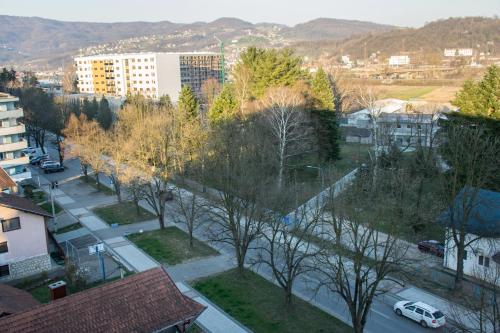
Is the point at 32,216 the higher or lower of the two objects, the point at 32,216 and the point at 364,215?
the lower

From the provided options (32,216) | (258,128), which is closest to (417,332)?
(32,216)

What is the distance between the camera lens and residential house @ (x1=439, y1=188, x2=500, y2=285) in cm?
2364

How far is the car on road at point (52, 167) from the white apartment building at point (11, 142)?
Result: 6.70 meters

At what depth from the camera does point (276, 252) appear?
28141mm

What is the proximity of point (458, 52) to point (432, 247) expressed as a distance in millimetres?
114252

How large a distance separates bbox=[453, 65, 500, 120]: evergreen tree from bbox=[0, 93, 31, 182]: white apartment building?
3988cm

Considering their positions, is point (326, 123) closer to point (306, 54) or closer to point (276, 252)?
point (276, 252)

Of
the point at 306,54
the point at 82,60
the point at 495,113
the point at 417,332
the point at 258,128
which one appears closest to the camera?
the point at 417,332

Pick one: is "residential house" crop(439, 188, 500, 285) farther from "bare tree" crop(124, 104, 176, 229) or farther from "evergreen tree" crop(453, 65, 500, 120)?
"bare tree" crop(124, 104, 176, 229)

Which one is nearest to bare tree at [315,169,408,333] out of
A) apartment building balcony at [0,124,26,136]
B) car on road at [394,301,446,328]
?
car on road at [394,301,446,328]

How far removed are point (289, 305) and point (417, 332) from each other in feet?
19.0

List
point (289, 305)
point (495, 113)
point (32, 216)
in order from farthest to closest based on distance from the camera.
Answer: point (495, 113), point (32, 216), point (289, 305)

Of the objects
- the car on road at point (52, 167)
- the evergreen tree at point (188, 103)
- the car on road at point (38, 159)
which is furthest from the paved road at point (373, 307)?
the car on road at point (38, 159)

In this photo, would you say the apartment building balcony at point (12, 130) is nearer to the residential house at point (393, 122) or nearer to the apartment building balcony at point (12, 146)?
the apartment building balcony at point (12, 146)
